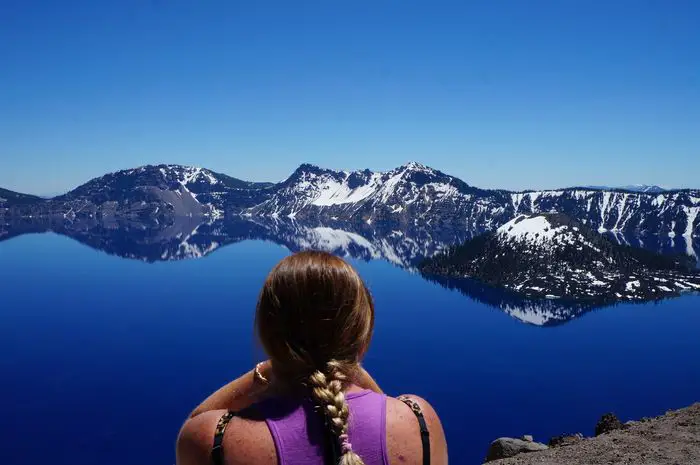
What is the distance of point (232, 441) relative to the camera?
246cm

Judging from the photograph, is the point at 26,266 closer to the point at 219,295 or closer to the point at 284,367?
the point at 219,295

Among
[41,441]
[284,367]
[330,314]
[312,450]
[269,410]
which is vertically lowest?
[41,441]

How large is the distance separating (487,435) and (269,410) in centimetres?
6312

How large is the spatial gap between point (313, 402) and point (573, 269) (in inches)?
7656

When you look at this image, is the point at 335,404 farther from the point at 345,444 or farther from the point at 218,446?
the point at 218,446

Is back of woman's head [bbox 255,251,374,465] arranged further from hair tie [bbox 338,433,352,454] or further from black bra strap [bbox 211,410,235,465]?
black bra strap [bbox 211,410,235,465]

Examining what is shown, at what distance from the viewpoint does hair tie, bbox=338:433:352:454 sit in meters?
2.49

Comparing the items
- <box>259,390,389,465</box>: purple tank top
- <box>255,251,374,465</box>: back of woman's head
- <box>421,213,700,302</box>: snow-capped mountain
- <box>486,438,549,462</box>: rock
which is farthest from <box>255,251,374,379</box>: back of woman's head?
<box>421,213,700,302</box>: snow-capped mountain

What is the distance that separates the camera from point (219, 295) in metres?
141

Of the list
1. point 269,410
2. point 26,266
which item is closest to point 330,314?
point 269,410

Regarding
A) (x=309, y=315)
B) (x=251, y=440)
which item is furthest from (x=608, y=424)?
(x=251, y=440)

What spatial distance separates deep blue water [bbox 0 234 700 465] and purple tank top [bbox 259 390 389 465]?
185ft

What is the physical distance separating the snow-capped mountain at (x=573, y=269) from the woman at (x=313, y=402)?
15872 centimetres

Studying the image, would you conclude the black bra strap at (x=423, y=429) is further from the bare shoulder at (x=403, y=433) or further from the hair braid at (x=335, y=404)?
the hair braid at (x=335, y=404)
